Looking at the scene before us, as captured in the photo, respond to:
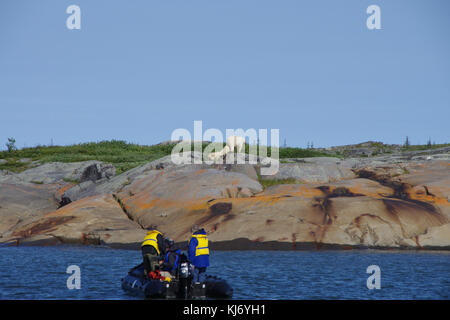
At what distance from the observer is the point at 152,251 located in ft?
77.6

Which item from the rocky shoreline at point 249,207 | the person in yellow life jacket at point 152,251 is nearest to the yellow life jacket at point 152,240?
the person in yellow life jacket at point 152,251

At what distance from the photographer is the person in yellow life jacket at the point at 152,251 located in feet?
76.5

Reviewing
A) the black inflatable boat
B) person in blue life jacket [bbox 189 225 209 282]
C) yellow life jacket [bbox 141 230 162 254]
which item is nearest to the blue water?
the black inflatable boat

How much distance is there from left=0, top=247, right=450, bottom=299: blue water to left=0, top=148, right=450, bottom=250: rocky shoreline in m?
1.99

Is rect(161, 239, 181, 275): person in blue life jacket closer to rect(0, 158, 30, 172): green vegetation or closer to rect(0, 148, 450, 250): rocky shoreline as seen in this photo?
rect(0, 148, 450, 250): rocky shoreline

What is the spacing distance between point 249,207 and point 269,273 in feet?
42.1

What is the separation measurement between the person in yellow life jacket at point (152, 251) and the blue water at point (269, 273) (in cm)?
149

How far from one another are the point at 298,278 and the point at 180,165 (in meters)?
26.7

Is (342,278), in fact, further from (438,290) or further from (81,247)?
(81,247)

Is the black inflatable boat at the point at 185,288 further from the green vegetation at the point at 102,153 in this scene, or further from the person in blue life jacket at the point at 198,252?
the green vegetation at the point at 102,153

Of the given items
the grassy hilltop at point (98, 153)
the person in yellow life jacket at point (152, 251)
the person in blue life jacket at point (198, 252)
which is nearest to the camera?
the person in yellow life jacket at point (152, 251)

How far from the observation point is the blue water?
23.4m

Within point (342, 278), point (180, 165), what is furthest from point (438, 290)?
point (180, 165)
